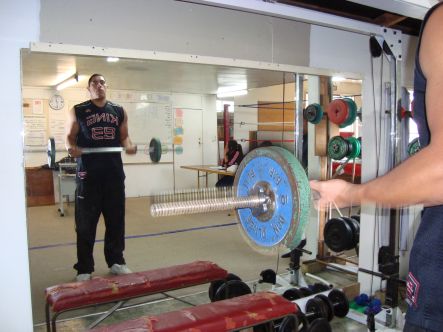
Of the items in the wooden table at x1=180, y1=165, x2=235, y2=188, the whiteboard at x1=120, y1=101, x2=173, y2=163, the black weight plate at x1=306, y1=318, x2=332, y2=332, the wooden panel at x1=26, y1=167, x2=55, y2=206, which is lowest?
the black weight plate at x1=306, y1=318, x2=332, y2=332

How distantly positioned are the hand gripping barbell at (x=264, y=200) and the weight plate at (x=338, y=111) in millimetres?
1635

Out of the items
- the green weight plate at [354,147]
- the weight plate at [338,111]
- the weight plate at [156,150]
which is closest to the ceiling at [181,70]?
the weight plate at [338,111]

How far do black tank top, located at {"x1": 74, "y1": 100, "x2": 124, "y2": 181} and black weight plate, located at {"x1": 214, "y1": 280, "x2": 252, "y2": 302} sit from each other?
108 centimetres

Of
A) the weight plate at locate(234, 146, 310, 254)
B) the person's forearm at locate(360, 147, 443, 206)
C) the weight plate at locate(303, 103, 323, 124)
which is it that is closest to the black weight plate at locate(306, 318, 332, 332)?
the weight plate at locate(234, 146, 310, 254)

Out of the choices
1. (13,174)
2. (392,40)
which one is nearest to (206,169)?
(392,40)

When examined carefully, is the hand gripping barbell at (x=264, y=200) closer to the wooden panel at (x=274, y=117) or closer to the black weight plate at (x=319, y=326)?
the black weight plate at (x=319, y=326)

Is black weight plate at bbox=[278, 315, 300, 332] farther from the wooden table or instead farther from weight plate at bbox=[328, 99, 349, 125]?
the wooden table

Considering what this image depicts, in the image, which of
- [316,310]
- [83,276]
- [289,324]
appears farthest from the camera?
[83,276]

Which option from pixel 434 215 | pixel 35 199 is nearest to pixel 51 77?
pixel 35 199

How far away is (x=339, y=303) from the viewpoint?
7.61 ft

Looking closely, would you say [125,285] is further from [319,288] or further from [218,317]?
[319,288]

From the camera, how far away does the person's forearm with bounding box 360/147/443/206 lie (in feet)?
1.93

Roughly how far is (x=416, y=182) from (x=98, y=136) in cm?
232

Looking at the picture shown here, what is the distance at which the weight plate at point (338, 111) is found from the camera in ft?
8.24
